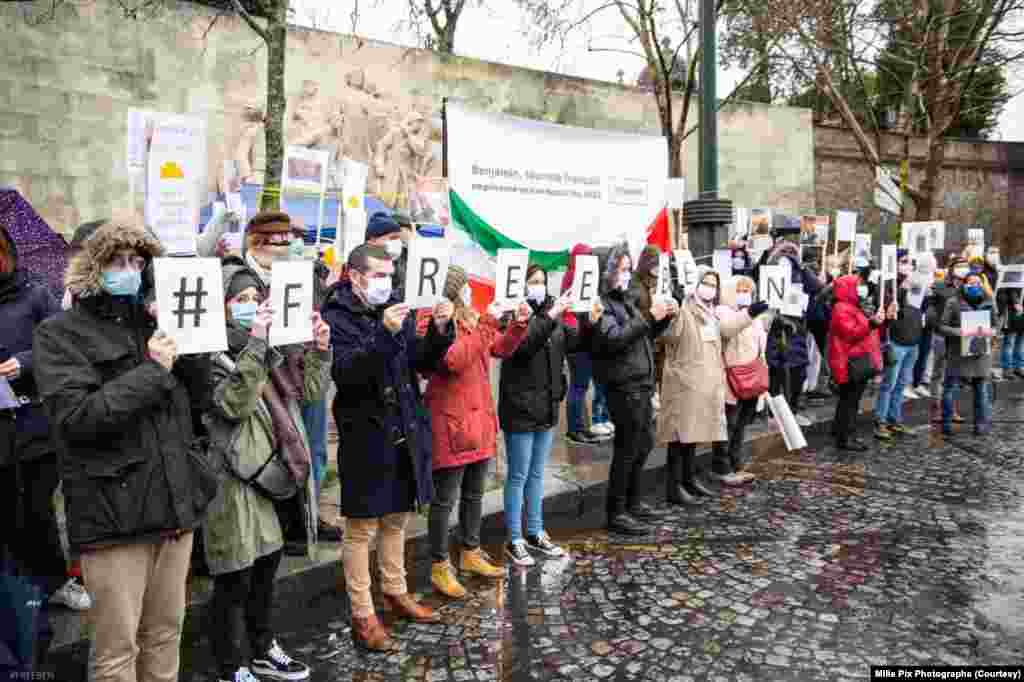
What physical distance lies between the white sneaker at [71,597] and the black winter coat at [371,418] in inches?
50.6

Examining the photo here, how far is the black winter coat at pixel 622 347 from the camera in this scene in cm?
536

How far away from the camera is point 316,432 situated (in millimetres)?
5094

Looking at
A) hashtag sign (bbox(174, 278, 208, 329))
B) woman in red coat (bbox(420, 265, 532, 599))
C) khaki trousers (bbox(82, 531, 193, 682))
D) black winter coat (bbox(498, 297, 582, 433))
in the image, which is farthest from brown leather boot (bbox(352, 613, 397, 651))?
hashtag sign (bbox(174, 278, 208, 329))

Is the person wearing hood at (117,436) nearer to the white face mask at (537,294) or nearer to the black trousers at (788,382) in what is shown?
the white face mask at (537,294)

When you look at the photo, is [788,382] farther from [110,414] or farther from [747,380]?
[110,414]

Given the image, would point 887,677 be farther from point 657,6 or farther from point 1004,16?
Result: point 1004,16

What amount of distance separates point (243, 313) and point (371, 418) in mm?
788

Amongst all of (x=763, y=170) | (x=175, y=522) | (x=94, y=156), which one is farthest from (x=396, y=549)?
(x=763, y=170)

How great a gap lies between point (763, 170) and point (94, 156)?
41.4 feet

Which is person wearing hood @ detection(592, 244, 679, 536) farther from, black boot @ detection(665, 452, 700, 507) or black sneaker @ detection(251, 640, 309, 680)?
black sneaker @ detection(251, 640, 309, 680)

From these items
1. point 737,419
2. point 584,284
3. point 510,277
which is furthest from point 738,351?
point 510,277

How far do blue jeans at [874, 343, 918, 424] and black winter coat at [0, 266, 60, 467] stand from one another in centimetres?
762

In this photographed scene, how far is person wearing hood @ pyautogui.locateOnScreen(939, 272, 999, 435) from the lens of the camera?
8.70 metres

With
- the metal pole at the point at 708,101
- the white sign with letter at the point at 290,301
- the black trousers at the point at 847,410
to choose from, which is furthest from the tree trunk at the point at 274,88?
the black trousers at the point at 847,410
